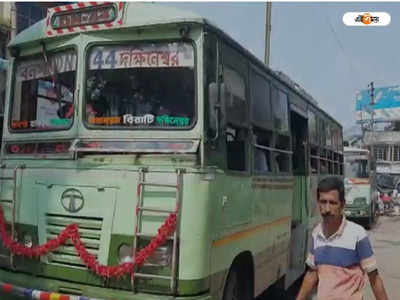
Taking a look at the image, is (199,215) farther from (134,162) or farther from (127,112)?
(127,112)

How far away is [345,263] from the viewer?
3170 mm

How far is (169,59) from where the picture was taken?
4160 millimetres

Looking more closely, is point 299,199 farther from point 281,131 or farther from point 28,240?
point 28,240

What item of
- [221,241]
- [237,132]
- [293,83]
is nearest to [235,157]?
[237,132]

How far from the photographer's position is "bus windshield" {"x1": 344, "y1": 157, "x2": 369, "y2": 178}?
58.1 feet

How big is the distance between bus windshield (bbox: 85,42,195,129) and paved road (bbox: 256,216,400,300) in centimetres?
207

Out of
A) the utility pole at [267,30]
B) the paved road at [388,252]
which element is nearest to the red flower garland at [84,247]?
→ the paved road at [388,252]

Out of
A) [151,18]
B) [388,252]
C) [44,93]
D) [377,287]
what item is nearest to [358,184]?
[388,252]

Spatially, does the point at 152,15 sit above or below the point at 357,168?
above

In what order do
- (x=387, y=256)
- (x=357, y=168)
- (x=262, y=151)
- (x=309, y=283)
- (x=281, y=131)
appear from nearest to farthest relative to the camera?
(x=309, y=283) → (x=262, y=151) → (x=281, y=131) → (x=387, y=256) → (x=357, y=168)

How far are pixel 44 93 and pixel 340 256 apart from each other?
9.49ft

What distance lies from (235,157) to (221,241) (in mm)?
815

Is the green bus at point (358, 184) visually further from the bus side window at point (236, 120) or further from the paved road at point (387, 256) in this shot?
the bus side window at point (236, 120)

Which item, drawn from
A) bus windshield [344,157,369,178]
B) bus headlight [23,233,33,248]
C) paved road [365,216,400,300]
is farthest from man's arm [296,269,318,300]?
bus windshield [344,157,369,178]
